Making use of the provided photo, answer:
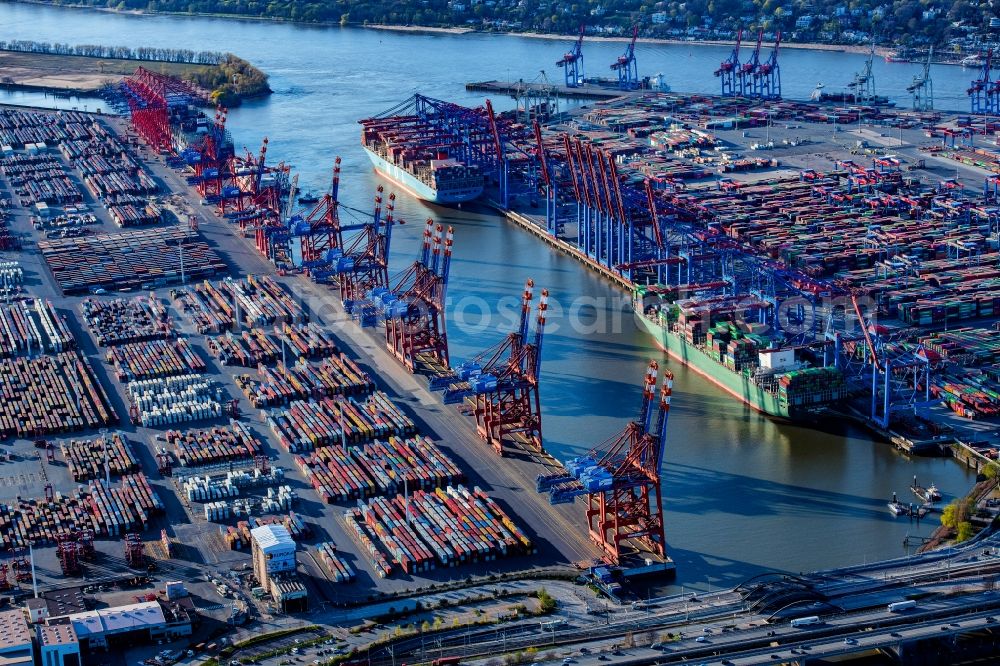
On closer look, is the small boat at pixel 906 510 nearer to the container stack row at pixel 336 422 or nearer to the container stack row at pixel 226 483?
the container stack row at pixel 336 422

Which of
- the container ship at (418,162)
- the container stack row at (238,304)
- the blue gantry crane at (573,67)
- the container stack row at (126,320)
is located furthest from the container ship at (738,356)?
the blue gantry crane at (573,67)

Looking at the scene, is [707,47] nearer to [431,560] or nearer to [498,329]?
[498,329]

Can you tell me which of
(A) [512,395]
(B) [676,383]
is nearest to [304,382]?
(A) [512,395]

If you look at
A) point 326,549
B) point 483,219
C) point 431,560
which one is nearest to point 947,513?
point 431,560

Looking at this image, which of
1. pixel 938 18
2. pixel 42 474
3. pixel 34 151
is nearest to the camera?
pixel 42 474

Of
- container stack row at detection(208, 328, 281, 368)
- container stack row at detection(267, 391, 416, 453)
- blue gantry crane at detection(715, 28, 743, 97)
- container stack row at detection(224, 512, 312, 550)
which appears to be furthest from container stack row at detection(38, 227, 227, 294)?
blue gantry crane at detection(715, 28, 743, 97)

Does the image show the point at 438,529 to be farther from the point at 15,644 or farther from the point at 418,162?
the point at 418,162
